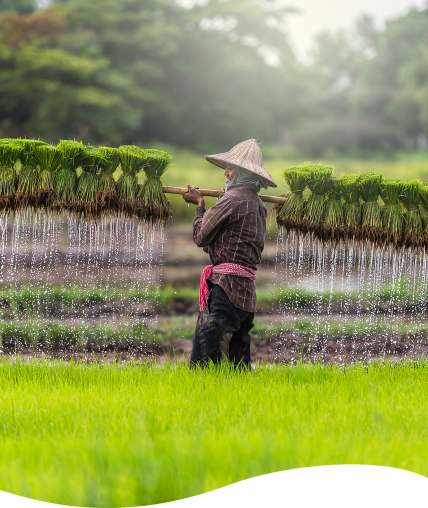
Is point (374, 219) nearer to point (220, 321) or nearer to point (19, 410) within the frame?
point (220, 321)

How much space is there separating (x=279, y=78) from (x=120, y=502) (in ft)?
93.3

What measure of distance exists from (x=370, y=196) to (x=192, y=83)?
21.1m

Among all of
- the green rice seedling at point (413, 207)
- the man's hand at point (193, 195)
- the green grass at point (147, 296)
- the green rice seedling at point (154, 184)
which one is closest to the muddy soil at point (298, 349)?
the green grass at point (147, 296)

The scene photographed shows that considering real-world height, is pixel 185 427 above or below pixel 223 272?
below

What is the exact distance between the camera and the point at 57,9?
64.8 ft

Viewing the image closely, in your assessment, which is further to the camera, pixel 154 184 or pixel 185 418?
pixel 154 184

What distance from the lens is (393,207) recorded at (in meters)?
4.72

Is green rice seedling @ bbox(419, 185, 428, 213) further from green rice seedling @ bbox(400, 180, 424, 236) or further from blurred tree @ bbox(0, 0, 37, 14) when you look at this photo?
blurred tree @ bbox(0, 0, 37, 14)

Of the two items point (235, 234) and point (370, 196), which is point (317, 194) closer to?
point (370, 196)

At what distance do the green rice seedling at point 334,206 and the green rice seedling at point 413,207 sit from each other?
2.05ft

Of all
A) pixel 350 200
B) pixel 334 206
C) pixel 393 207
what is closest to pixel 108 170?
pixel 334 206

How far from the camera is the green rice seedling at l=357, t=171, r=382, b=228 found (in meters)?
4.63

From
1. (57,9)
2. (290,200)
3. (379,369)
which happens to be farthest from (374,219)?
(57,9)

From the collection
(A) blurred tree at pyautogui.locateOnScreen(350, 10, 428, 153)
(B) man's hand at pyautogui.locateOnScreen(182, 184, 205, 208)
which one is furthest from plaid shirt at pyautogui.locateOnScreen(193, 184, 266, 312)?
(A) blurred tree at pyautogui.locateOnScreen(350, 10, 428, 153)
